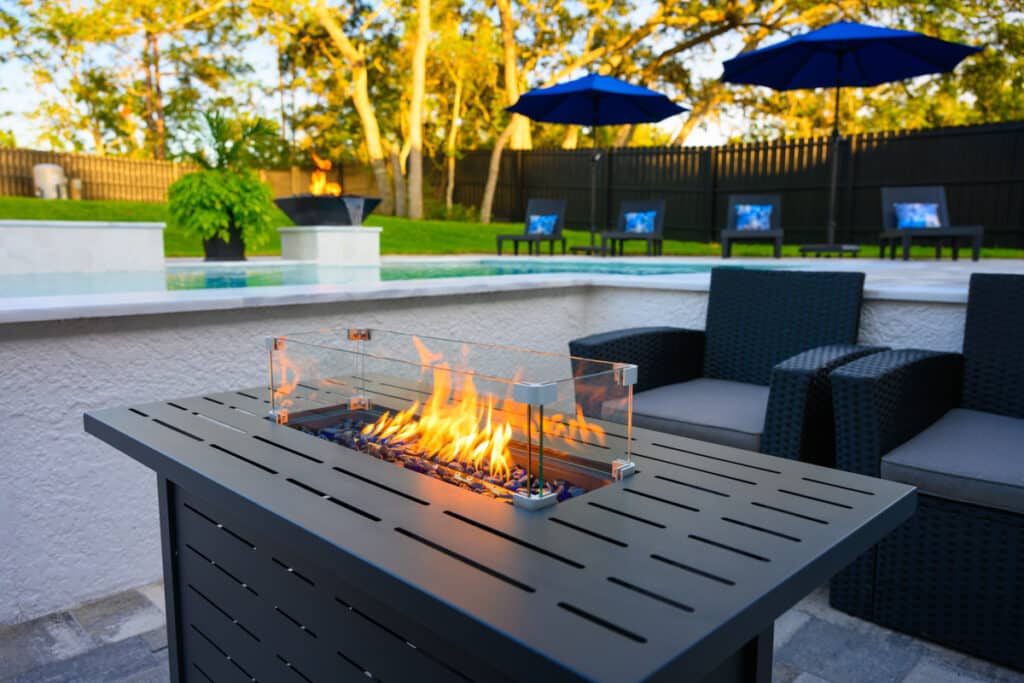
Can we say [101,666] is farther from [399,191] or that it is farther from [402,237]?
[399,191]

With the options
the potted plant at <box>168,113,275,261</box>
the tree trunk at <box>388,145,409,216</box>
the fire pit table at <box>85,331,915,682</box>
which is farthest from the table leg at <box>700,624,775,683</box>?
the tree trunk at <box>388,145,409,216</box>

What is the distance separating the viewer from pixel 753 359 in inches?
120

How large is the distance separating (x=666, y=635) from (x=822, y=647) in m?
1.48

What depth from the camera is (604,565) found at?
0.95m

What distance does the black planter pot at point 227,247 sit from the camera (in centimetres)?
780

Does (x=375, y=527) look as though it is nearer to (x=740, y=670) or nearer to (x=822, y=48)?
(x=740, y=670)

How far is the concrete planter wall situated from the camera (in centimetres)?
596

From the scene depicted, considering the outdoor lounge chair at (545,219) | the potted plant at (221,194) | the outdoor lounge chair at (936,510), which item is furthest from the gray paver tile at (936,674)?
the outdoor lounge chair at (545,219)

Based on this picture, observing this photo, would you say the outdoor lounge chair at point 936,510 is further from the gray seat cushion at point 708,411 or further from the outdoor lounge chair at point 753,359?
the gray seat cushion at point 708,411

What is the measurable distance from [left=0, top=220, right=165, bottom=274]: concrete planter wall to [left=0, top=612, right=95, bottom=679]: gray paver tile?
4.62m

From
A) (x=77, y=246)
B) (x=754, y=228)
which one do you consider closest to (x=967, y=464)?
(x=77, y=246)

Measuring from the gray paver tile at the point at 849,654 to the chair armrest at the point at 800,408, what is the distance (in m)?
0.49

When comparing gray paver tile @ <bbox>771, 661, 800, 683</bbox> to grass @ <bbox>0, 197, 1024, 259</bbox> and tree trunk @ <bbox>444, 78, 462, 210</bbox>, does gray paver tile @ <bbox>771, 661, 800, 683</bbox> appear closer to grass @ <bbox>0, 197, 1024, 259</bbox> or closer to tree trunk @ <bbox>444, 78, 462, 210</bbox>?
grass @ <bbox>0, 197, 1024, 259</bbox>

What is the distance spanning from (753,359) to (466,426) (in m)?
1.90
